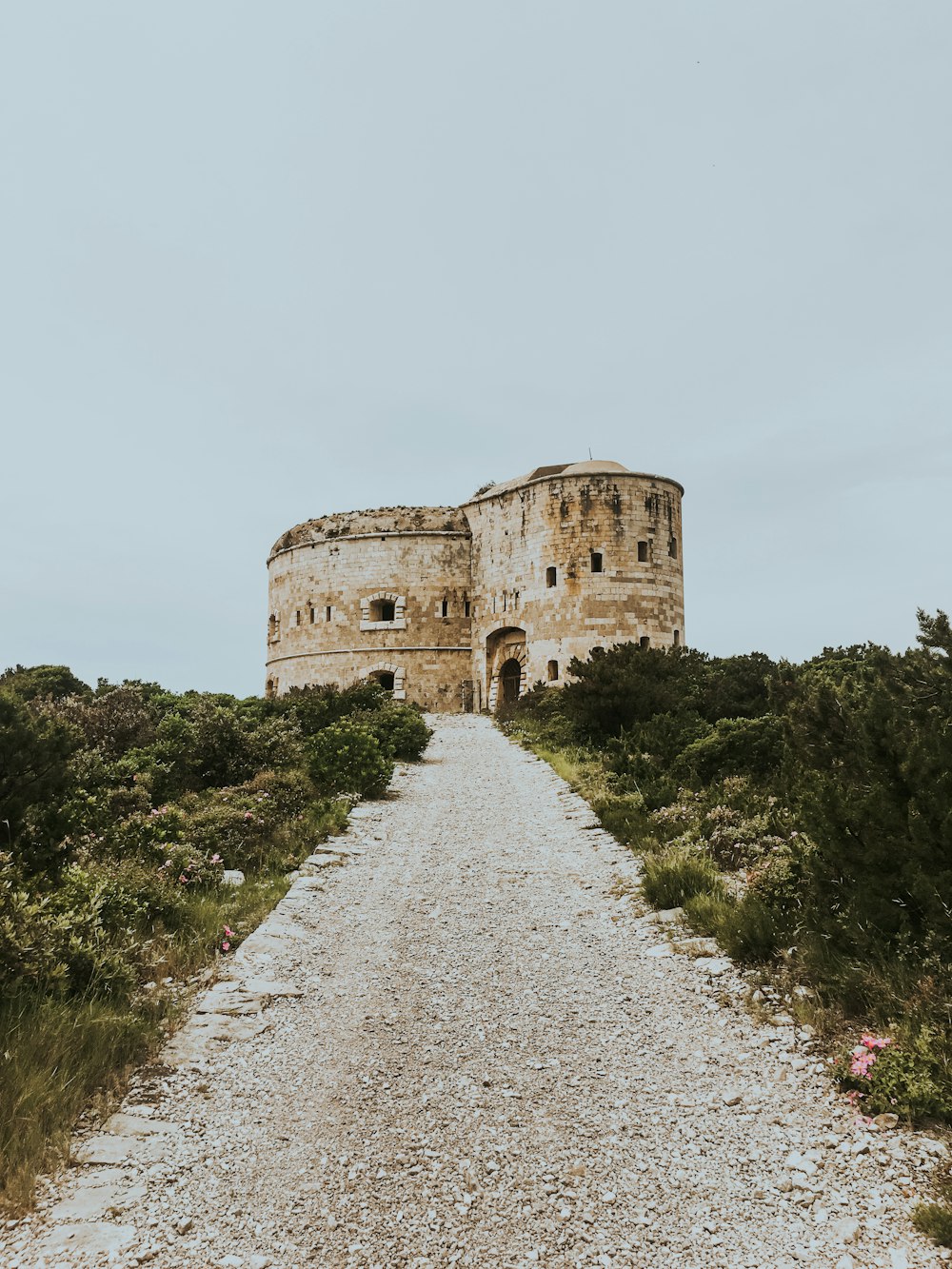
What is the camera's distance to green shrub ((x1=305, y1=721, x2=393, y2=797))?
11.8 m

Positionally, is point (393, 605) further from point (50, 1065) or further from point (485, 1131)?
point (485, 1131)

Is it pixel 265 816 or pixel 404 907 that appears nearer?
pixel 404 907

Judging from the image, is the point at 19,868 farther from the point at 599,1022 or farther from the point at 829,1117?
the point at 829,1117

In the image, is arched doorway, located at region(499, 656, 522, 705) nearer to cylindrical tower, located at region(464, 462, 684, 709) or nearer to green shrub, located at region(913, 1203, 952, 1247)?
cylindrical tower, located at region(464, 462, 684, 709)

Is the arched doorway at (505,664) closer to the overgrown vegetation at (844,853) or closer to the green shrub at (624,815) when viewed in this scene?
the overgrown vegetation at (844,853)

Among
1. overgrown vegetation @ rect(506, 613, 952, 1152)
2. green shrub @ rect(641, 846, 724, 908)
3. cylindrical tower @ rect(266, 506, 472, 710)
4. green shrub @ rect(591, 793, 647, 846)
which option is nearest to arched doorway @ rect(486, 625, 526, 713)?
cylindrical tower @ rect(266, 506, 472, 710)

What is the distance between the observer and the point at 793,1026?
4418 millimetres

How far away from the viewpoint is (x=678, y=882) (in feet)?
21.8

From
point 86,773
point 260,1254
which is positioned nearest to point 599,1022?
point 260,1254

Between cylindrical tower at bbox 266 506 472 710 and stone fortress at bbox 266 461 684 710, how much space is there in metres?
0.04

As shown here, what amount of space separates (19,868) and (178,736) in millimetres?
8574

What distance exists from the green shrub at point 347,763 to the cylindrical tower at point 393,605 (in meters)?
18.2

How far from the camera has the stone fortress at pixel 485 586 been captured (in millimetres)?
28219

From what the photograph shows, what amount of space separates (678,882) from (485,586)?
2479 cm
